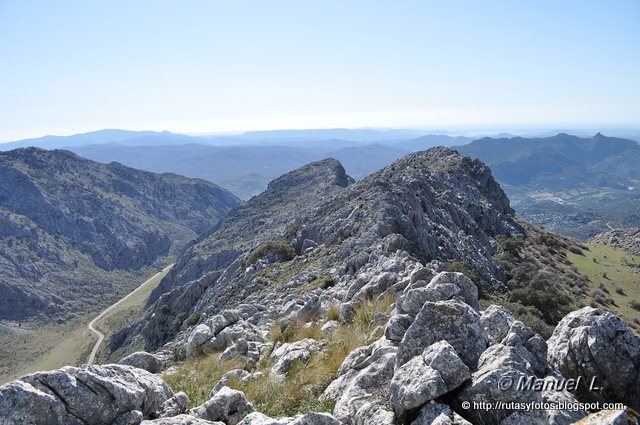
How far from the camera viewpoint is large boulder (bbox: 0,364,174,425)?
7.71m

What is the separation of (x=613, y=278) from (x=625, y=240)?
44.3 meters

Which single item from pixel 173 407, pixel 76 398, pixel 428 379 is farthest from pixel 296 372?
pixel 76 398

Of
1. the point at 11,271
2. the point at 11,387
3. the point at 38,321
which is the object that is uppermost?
the point at 11,387

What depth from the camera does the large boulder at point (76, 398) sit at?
7.71 meters

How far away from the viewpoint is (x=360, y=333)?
44.7 ft

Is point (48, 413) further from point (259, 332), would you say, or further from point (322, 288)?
point (322, 288)

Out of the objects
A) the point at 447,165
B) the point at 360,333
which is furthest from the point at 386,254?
the point at 447,165

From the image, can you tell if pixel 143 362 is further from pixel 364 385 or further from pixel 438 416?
pixel 438 416

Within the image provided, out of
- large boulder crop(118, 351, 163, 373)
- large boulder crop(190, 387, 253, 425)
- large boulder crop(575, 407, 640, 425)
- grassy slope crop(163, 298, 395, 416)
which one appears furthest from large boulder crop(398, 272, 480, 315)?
large boulder crop(118, 351, 163, 373)

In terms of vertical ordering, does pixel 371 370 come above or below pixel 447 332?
below

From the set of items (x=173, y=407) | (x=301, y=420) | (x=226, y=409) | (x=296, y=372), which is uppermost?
(x=301, y=420)

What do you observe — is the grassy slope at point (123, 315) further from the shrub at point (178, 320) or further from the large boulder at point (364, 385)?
the large boulder at point (364, 385)

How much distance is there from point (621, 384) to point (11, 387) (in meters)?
11.0

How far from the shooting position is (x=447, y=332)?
365 inches
